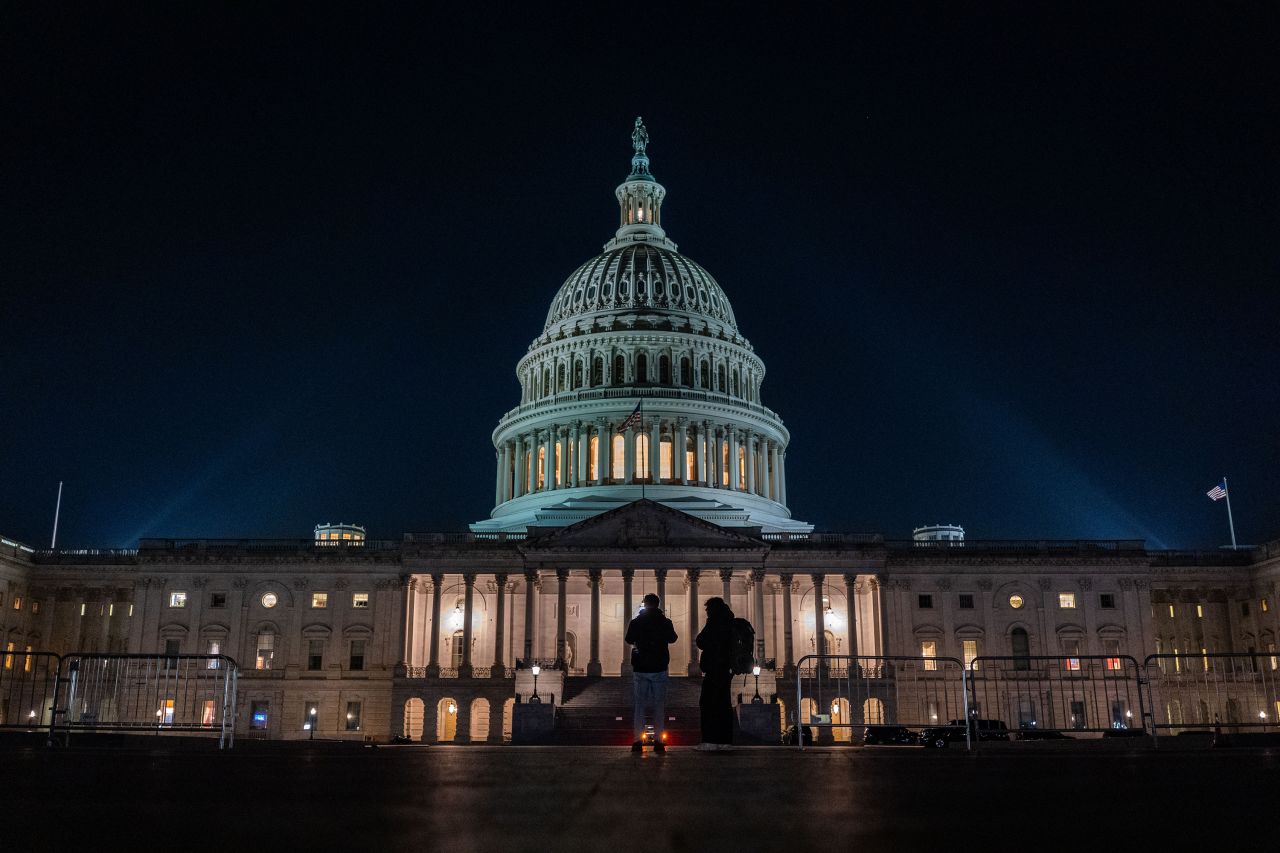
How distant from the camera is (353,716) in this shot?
8088cm

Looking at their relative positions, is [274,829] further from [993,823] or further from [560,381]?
[560,381]

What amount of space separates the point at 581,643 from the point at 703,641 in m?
62.4

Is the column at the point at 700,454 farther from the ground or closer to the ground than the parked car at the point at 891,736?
farther from the ground

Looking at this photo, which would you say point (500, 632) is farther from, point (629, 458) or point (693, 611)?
point (629, 458)

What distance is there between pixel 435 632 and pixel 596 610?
1166 cm

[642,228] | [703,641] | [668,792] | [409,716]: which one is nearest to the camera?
[668,792]

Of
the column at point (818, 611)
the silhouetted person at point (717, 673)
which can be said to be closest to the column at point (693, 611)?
the column at point (818, 611)

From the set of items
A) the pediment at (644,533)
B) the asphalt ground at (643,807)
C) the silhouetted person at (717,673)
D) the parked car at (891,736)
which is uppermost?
the pediment at (644,533)

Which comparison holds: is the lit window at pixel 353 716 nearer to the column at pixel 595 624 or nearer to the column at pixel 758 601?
the column at pixel 595 624

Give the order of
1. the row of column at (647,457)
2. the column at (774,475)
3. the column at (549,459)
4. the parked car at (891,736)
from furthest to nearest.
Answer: the column at (774,475)
the column at (549,459)
the row of column at (647,457)
the parked car at (891,736)

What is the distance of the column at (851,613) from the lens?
7775cm

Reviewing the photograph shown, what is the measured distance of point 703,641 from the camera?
21516 millimetres

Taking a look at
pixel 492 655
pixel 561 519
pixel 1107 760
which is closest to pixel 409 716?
pixel 492 655

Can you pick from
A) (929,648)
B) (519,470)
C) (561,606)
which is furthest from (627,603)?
(519,470)
